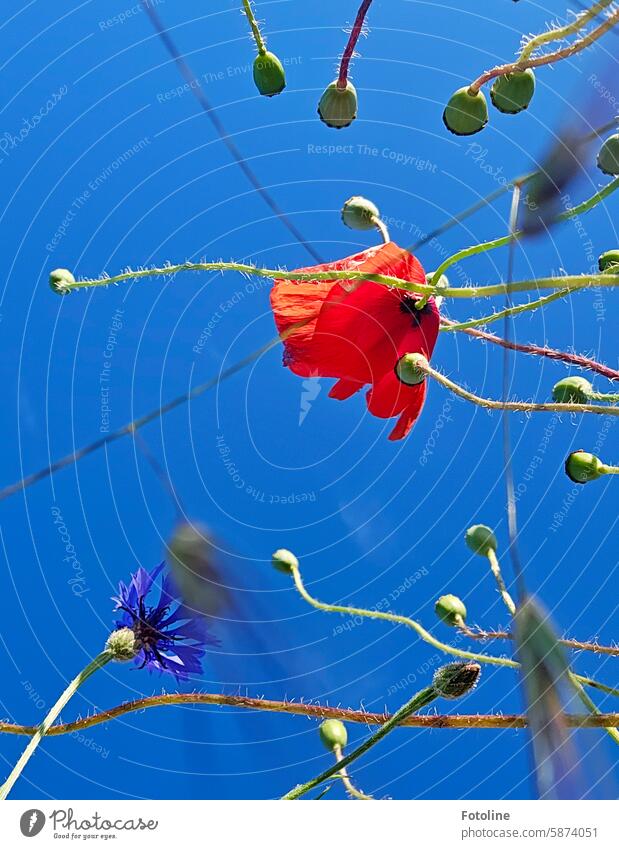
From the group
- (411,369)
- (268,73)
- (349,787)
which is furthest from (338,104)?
(349,787)

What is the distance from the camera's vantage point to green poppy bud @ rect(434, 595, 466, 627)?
0.47 m

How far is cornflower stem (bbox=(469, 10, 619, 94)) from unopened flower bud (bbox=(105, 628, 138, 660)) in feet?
1.17

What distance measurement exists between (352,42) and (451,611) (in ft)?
1.02

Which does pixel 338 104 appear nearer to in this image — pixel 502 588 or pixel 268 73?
pixel 268 73

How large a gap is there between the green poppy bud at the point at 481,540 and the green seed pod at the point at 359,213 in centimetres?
21

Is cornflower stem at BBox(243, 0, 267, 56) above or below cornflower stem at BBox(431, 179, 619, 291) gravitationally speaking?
above

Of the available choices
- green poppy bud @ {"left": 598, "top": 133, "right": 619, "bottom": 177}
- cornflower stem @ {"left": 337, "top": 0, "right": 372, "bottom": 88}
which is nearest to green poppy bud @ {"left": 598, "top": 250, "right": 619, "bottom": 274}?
green poppy bud @ {"left": 598, "top": 133, "right": 619, "bottom": 177}

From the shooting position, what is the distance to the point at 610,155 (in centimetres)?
37

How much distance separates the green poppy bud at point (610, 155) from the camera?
37 cm

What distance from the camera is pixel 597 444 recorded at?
67 cm

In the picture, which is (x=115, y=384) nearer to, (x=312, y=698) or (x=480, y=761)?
(x=312, y=698)

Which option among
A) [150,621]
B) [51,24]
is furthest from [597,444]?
[51,24]

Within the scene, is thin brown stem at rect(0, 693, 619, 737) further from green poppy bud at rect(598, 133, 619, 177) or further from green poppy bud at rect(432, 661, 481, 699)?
green poppy bud at rect(598, 133, 619, 177)

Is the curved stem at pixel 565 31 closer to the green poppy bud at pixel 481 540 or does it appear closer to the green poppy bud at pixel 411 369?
the green poppy bud at pixel 411 369
